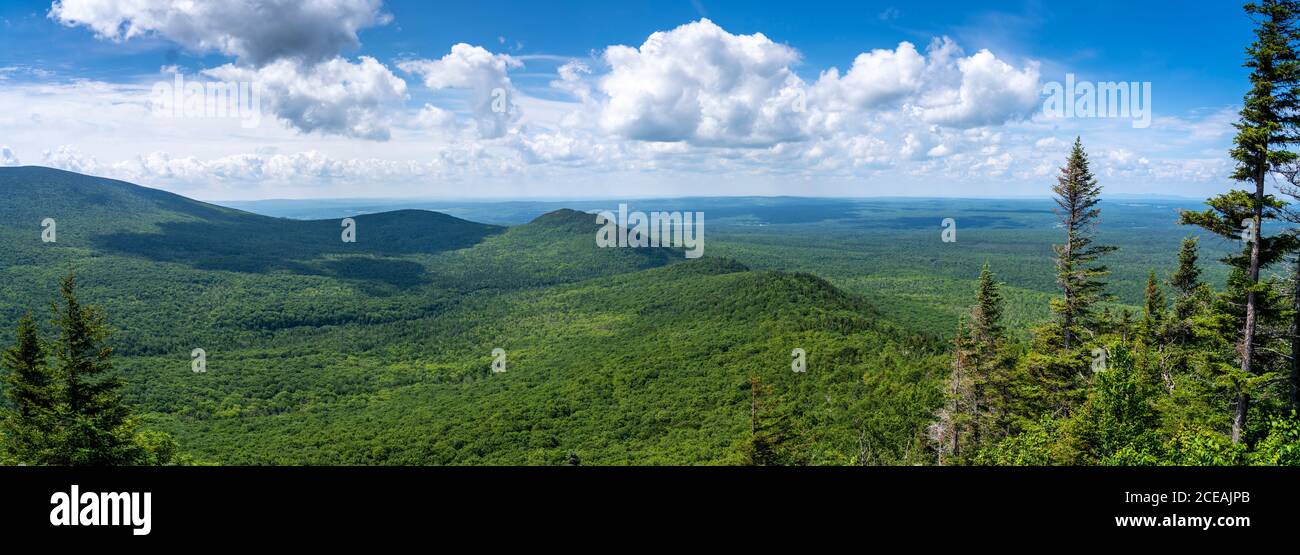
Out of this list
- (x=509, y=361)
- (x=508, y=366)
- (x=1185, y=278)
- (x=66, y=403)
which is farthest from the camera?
(x=509, y=361)

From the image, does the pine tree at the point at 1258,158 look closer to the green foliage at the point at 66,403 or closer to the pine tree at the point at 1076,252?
the pine tree at the point at 1076,252

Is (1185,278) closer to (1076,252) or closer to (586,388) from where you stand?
(1076,252)

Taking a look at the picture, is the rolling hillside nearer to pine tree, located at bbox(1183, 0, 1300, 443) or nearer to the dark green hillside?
the dark green hillside

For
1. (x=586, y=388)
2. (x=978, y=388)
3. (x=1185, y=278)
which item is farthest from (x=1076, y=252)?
(x=586, y=388)

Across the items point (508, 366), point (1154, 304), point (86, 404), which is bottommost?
point (508, 366)

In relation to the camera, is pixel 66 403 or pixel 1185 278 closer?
pixel 66 403

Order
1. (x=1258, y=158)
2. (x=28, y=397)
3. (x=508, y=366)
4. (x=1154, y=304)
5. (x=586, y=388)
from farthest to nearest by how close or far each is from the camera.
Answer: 1. (x=508, y=366)
2. (x=586, y=388)
3. (x=1154, y=304)
4. (x=28, y=397)
5. (x=1258, y=158)
